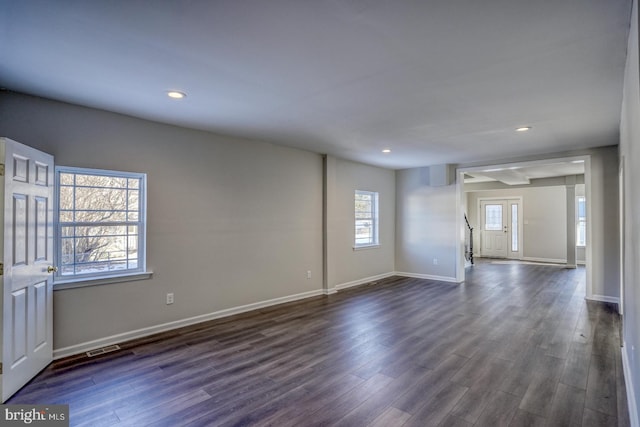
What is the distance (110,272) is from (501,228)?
1137cm

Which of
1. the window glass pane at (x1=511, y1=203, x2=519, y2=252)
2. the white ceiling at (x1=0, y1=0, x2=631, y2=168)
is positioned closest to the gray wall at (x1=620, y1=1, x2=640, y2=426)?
the white ceiling at (x1=0, y1=0, x2=631, y2=168)

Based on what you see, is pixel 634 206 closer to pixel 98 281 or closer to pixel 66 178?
pixel 98 281

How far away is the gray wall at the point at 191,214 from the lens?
10.7ft

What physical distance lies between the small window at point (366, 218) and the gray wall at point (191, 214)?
49.7 inches

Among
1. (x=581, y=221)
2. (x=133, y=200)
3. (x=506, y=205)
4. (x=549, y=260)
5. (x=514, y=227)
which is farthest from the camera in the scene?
(x=506, y=205)

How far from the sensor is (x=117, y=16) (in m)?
1.87

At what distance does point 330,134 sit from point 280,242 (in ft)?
6.14

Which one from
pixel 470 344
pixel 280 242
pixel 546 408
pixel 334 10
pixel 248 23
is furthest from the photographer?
pixel 280 242

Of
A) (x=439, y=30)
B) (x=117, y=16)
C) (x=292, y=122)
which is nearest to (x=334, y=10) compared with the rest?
(x=439, y=30)

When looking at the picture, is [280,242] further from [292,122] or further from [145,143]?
[145,143]

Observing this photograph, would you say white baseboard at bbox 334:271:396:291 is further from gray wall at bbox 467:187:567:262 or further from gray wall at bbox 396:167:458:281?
gray wall at bbox 467:187:567:262

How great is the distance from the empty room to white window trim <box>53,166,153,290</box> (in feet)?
0.07

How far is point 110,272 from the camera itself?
3.60 meters

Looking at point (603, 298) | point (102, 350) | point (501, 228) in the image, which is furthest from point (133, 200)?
point (501, 228)
